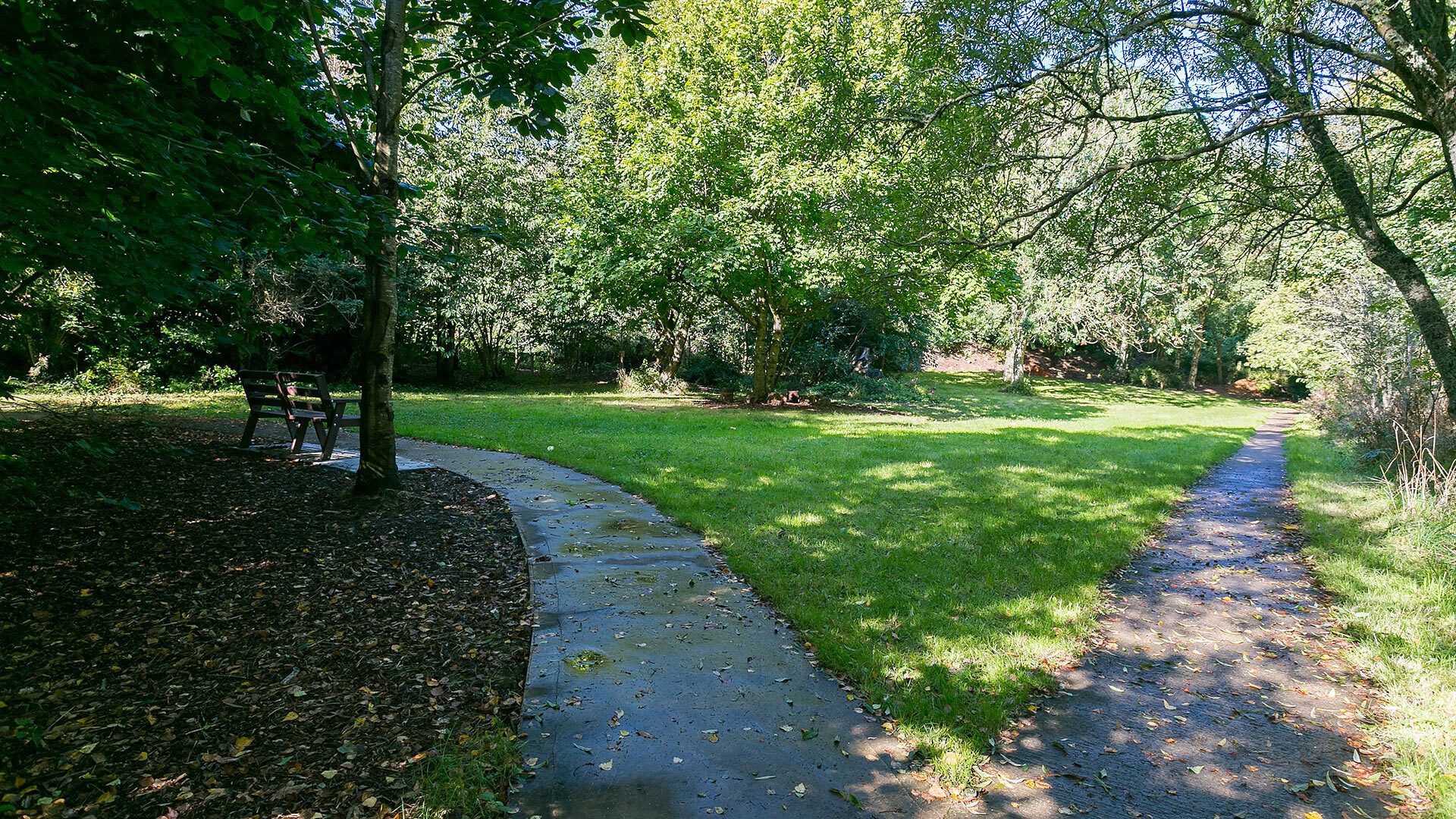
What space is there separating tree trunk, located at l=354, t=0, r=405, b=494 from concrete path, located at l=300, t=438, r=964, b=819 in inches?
81.6

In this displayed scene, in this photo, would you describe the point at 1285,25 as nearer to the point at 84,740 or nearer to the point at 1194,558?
the point at 1194,558

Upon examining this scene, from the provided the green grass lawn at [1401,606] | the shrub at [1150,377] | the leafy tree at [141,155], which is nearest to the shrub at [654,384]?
the green grass lawn at [1401,606]

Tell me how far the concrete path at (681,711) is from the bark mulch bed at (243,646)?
232 mm

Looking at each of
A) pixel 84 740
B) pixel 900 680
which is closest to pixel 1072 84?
pixel 900 680

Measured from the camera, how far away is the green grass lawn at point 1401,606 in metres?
3.12

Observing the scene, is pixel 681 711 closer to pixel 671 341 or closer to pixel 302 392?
pixel 302 392

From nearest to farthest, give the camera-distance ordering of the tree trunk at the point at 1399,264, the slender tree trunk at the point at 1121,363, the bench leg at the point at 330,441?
1. the tree trunk at the point at 1399,264
2. the bench leg at the point at 330,441
3. the slender tree trunk at the point at 1121,363

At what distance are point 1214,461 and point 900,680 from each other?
10717 mm

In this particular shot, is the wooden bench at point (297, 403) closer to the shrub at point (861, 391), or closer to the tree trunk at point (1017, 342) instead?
the shrub at point (861, 391)

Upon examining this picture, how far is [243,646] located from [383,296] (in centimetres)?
323

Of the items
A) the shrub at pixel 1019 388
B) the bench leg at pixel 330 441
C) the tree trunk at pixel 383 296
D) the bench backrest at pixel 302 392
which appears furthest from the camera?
the shrub at pixel 1019 388

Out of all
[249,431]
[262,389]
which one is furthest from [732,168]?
[249,431]

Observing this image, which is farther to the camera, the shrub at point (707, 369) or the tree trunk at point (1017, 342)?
the tree trunk at point (1017, 342)

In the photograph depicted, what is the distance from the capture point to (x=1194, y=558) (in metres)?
6.18
